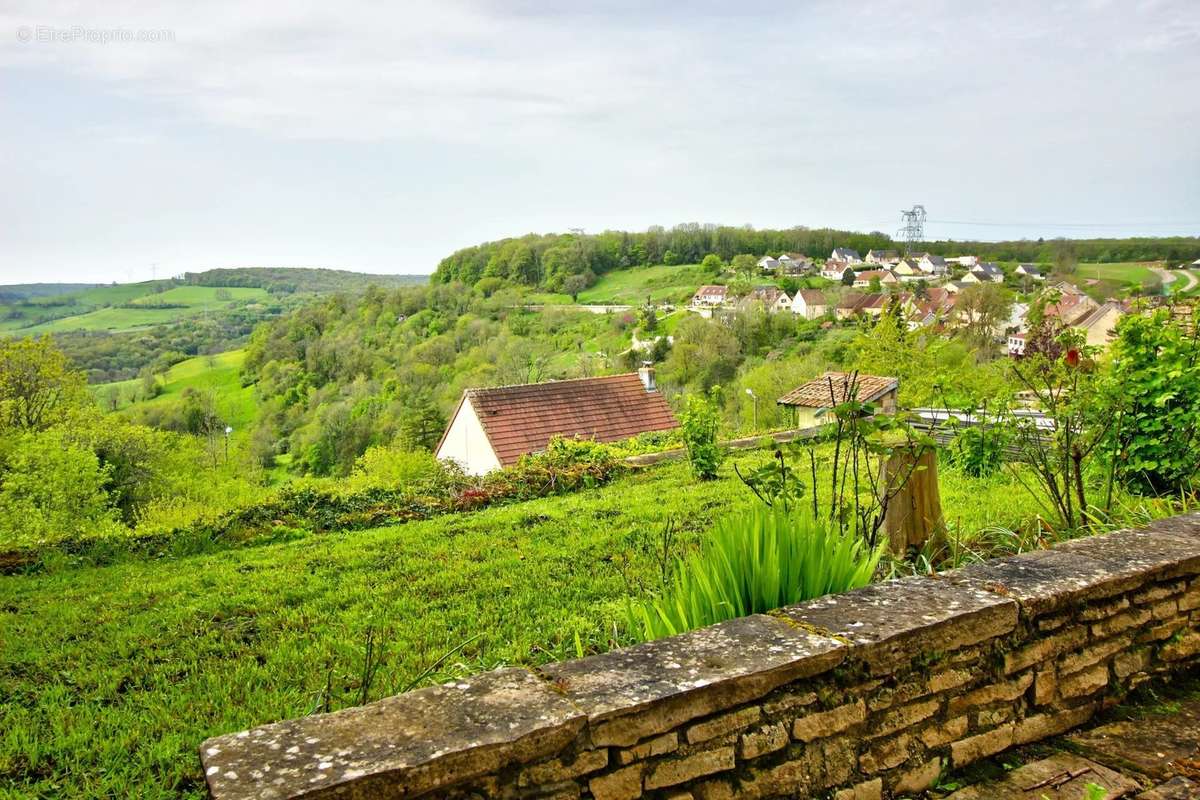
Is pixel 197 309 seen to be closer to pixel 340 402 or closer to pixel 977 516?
pixel 340 402

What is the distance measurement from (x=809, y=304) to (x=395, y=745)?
7724 cm

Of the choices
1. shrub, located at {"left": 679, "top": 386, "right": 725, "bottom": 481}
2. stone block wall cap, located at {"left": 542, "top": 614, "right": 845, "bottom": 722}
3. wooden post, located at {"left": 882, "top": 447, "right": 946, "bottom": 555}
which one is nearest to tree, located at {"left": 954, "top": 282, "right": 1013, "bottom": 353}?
shrub, located at {"left": 679, "top": 386, "right": 725, "bottom": 481}

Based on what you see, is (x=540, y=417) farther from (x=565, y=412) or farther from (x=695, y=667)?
(x=695, y=667)

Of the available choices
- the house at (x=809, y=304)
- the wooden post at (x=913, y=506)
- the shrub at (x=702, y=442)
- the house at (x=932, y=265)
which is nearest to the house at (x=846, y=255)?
the house at (x=932, y=265)

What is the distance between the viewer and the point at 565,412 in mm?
21328

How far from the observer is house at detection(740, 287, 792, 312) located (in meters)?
71.1

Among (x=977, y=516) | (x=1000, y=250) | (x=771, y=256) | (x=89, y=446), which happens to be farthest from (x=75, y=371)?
(x=771, y=256)

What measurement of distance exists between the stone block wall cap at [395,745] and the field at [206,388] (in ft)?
218

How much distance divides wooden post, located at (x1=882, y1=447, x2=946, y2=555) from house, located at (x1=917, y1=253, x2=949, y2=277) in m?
83.0

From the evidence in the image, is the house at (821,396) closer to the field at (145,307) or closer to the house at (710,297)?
the house at (710,297)

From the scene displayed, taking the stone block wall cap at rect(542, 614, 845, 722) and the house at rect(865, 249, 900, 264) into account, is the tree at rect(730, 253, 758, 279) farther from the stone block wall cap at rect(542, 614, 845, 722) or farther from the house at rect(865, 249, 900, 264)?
the stone block wall cap at rect(542, 614, 845, 722)

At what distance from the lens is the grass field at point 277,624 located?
3.36m

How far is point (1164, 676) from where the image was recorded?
278cm

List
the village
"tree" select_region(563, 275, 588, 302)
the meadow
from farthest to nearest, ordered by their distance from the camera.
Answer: "tree" select_region(563, 275, 588, 302), the village, the meadow
